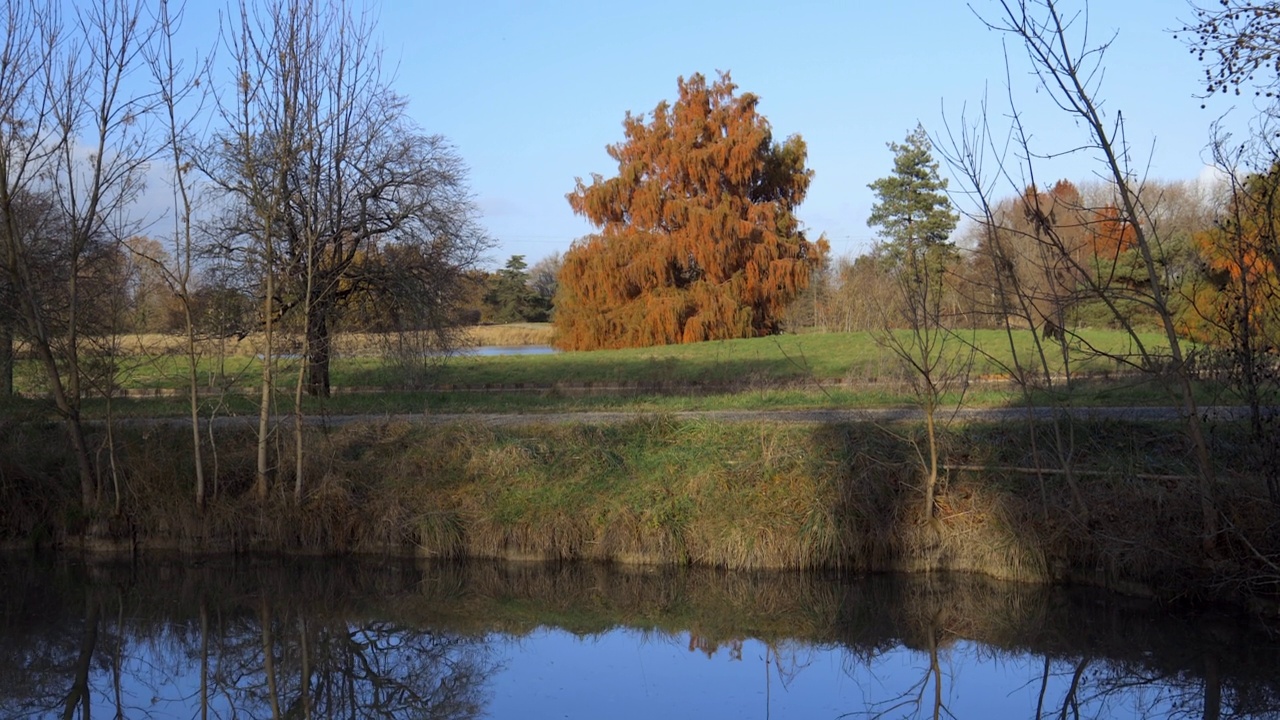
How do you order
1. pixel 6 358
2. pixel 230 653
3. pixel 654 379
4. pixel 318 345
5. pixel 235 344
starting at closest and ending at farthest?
pixel 230 653 → pixel 318 345 → pixel 6 358 → pixel 235 344 → pixel 654 379

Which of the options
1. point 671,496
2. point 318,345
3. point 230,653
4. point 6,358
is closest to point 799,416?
point 671,496

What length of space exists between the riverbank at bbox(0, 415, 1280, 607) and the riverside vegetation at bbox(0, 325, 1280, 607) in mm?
27

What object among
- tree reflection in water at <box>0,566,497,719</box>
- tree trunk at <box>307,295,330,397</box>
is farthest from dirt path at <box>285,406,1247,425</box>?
tree reflection in water at <box>0,566,497,719</box>

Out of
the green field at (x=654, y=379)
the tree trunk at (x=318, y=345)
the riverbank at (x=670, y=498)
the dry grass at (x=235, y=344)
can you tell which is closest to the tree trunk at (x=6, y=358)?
the dry grass at (x=235, y=344)

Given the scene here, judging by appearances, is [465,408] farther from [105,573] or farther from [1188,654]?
[1188,654]

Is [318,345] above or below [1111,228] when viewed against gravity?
below

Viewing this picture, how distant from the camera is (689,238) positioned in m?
41.0

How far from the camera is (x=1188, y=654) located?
9.76 meters

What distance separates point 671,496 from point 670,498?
0.05m

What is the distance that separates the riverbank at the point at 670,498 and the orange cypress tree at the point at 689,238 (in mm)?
25714

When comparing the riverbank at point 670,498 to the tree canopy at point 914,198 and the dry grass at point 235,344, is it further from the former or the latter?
the tree canopy at point 914,198

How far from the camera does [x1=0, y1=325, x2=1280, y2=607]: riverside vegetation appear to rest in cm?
1201

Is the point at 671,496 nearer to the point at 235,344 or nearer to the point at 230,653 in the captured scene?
the point at 230,653

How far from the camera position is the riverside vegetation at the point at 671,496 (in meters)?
12.0
